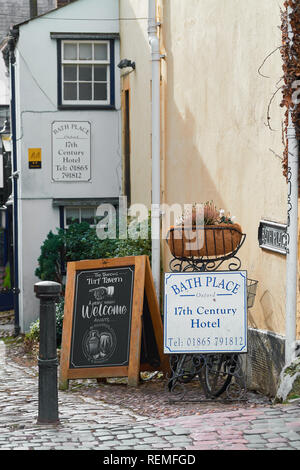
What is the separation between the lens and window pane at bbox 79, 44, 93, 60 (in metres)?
17.0

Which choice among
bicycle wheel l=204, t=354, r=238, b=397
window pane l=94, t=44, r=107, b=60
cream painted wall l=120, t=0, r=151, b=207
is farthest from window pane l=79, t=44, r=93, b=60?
bicycle wheel l=204, t=354, r=238, b=397

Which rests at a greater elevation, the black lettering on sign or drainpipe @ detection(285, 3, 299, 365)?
drainpipe @ detection(285, 3, 299, 365)

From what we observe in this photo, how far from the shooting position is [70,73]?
1698 centimetres

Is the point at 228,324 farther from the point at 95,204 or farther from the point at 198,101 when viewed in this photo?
the point at 95,204

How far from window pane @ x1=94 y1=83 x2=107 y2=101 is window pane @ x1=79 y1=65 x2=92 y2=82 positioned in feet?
0.63

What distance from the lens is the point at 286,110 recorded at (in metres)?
7.71

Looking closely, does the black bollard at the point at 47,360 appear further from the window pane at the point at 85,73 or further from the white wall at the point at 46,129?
the window pane at the point at 85,73

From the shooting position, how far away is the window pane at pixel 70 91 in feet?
55.8

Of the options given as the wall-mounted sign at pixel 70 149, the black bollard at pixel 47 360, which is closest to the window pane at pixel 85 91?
the wall-mounted sign at pixel 70 149

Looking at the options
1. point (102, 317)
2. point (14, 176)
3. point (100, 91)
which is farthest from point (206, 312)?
point (14, 176)

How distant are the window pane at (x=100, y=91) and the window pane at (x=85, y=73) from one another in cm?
19

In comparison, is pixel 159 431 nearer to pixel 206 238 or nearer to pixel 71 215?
pixel 206 238

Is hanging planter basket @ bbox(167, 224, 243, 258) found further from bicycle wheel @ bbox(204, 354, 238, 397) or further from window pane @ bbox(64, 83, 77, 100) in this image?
window pane @ bbox(64, 83, 77, 100)

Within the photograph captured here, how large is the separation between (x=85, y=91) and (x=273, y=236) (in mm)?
9584
